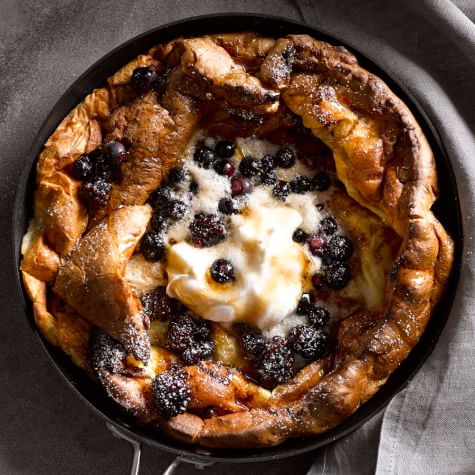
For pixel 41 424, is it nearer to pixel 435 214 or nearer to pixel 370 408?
pixel 370 408

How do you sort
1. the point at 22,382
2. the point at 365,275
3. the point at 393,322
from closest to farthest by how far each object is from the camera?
1. the point at 393,322
2. the point at 365,275
3. the point at 22,382

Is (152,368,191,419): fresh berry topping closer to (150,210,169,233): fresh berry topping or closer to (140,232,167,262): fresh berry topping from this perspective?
(140,232,167,262): fresh berry topping

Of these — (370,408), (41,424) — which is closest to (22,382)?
(41,424)

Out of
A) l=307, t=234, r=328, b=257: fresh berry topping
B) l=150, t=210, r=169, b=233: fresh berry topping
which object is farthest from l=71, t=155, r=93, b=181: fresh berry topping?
l=307, t=234, r=328, b=257: fresh berry topping

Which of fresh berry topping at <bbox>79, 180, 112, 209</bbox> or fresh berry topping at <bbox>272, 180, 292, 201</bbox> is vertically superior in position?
fresh berry topping at <bbox>272, 180, 292, 201</bbox>

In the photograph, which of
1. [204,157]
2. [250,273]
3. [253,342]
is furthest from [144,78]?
[253,342]

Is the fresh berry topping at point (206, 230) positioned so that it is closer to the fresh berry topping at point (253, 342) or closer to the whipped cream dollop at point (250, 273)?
the whipped cream dollop at point (250, 273)

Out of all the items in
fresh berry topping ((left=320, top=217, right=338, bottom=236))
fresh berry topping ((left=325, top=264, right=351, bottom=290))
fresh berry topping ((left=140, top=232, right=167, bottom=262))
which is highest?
fresh berry topping ((left=320, top=217, right=338, bottom=236))

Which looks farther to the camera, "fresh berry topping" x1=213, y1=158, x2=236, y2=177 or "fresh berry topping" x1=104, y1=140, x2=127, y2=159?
"fresh berry topping" x1=213, y1=158, x2=236, y2=177
